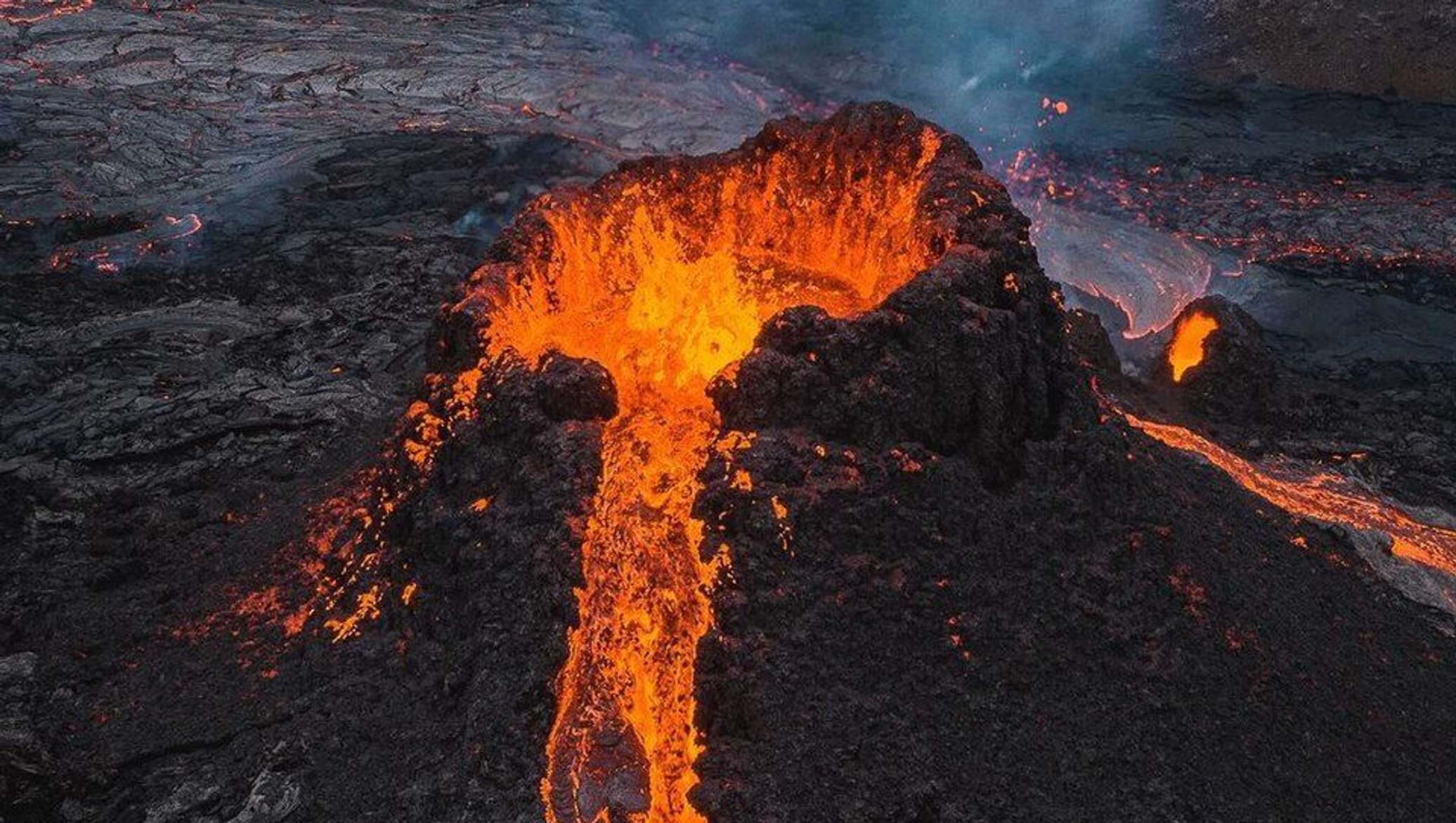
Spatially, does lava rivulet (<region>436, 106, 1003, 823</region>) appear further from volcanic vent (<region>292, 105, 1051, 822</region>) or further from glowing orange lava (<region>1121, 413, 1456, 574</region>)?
→ glowing orange lava (<region>1121, 413, 1456, 574</region>)

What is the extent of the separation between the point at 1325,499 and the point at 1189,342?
2.00 meters

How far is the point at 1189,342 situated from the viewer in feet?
23.8

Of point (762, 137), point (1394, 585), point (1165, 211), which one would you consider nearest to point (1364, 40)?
point (1165, 211)

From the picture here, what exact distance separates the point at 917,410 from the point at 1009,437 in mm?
461

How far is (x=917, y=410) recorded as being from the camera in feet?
11.0

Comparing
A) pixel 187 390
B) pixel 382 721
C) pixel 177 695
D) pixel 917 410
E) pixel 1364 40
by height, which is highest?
pixel 1364 40

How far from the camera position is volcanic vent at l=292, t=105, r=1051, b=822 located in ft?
9.47

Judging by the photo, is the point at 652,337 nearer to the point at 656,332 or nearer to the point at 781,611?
the point at 656,332

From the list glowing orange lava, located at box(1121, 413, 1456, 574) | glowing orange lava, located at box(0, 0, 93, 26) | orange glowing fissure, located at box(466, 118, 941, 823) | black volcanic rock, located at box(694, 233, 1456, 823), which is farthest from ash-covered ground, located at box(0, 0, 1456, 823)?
→ glowing orange lava, located at box(0, 0, 93, 26)

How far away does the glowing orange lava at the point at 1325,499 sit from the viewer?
505 cm

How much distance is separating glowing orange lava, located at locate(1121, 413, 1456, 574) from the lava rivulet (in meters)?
1.95

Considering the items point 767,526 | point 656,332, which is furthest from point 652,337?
point 767,526

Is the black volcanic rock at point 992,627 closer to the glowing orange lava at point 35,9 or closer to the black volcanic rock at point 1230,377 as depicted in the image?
the black volcanic rock at point 1230,377

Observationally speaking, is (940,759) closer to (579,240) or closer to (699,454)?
(699,454)
